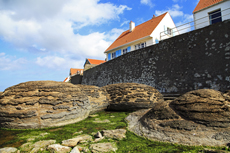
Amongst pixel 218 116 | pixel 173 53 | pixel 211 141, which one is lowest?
pixel 211 141

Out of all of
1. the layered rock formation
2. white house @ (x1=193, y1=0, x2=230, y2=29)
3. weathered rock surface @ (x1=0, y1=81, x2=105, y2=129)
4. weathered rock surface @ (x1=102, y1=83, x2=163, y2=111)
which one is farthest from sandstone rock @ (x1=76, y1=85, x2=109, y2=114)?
white house @ (x1=193, y1=0, x2=230, y2=29)

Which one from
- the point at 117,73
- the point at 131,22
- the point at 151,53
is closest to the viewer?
the point at 151,53

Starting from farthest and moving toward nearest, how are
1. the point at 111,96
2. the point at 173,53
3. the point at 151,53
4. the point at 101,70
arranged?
the point at 101,70 → the point at 151,53 → the point at 173,53 → the point at 111,96

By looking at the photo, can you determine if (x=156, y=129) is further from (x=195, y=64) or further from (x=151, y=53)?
(x=151, y=53)

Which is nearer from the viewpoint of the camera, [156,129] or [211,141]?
[211,141]

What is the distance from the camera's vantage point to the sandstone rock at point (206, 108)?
2.20 meters

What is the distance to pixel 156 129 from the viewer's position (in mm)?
2490

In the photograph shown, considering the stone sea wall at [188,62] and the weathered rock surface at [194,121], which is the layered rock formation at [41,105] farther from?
the stone sea wall at [188,62]

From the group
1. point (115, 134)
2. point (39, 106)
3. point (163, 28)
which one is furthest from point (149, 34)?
point (115, 134)

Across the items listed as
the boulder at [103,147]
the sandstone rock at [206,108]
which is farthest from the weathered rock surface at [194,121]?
the boulder at [103,147]

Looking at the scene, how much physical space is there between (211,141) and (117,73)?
502 inches

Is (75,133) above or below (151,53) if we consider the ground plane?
below

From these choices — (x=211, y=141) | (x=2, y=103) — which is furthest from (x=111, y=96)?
(x=211, y=141)

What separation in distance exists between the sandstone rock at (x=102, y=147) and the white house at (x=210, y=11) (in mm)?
13720
